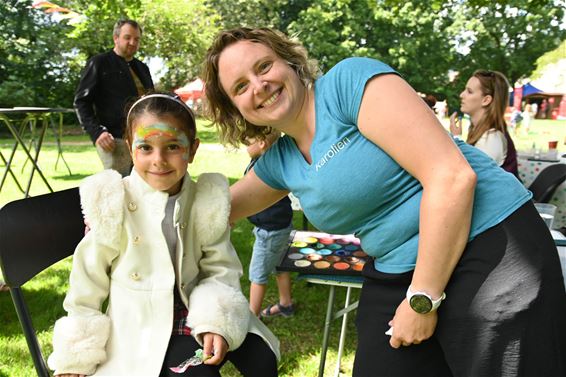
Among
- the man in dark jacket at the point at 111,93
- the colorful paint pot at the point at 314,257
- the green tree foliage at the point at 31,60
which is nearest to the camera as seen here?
the colorful paint pot at the point at 314,257

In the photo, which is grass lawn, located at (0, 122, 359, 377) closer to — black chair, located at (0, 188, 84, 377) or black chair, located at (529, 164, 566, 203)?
black chair, located at (0, 188, 84, 377)

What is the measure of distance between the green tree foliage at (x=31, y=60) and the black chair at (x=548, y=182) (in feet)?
55.7

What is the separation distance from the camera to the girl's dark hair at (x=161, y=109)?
1543mm

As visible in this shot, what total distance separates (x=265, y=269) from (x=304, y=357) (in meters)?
0.57

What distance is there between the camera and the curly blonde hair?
54.5 inches

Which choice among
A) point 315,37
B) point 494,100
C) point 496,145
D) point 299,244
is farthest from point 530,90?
point 299,244

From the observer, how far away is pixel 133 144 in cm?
154

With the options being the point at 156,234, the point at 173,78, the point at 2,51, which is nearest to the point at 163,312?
the point at 156,234

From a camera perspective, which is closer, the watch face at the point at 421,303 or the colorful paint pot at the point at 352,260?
the watch face at the point at 421,303

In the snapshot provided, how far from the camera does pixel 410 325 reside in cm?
123

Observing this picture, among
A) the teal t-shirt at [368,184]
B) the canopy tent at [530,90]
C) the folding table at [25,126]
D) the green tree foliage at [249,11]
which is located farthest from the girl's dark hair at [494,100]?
the canopy tent at [530,90]

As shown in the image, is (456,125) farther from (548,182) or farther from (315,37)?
(315,37)

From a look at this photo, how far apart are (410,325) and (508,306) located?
9.9 inches

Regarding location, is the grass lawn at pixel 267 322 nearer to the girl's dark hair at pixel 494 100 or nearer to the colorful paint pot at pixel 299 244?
the colorful paint pot at pixel 299 244
